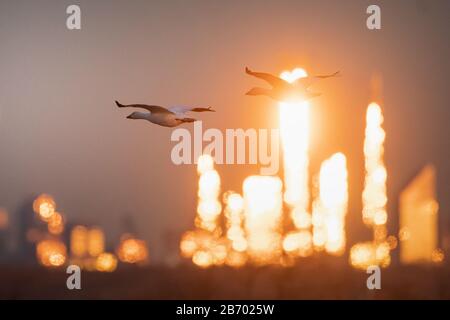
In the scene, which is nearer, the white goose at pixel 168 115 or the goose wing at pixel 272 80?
the goose wing at pixel 272 80

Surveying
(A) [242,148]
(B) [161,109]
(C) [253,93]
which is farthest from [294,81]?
(A) [242,148]

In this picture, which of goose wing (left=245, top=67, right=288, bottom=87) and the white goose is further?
the white goose

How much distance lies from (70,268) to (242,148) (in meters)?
4.13

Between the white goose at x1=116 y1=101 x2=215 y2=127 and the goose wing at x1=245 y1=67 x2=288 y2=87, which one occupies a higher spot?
the goose wing at x1=245 y1=67 x2=288 y2=87

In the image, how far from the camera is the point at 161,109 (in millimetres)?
12203

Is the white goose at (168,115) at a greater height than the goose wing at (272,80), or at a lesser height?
lesser
